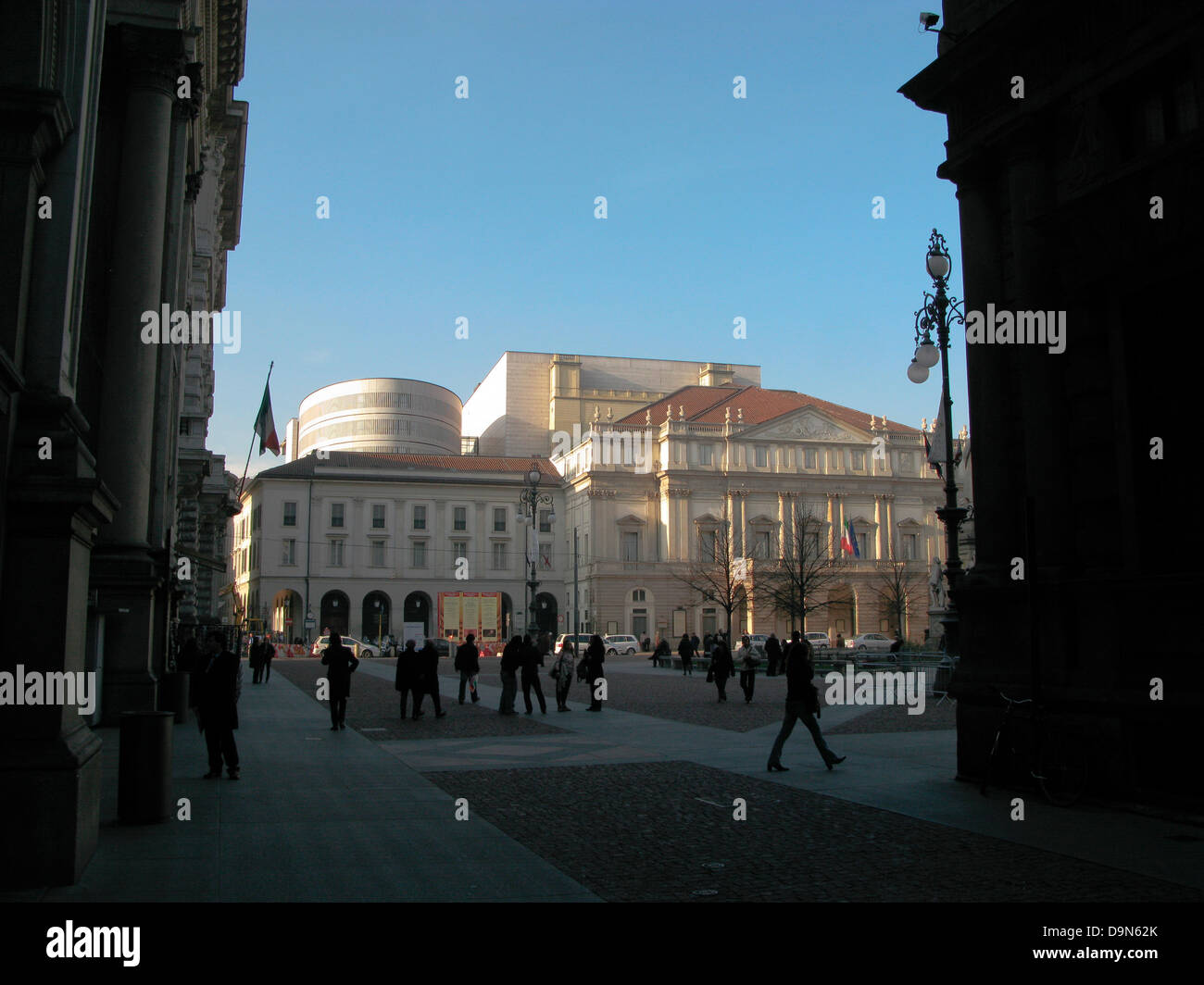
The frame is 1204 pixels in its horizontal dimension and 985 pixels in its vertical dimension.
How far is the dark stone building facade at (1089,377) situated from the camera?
10.5 meters

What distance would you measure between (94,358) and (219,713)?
331 inches

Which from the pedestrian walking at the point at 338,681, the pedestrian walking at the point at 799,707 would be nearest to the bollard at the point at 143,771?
the pedestrian walking at the point at 799,707

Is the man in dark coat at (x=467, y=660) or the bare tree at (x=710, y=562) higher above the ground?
the bare tree at (x=710, y=562)

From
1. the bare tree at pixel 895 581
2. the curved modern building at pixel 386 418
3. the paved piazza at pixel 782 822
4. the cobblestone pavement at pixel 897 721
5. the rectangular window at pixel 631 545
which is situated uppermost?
the curved modern building at pixel 386 418

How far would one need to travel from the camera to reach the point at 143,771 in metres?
9.84

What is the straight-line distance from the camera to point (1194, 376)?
10.8 m

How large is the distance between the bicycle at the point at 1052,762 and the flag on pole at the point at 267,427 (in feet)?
91.2

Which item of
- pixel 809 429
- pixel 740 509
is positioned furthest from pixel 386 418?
pixel 809 429

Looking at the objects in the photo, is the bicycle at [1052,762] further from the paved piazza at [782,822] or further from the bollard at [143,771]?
the bollard at [143,771]

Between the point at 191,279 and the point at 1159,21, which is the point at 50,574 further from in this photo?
the point at 191,279

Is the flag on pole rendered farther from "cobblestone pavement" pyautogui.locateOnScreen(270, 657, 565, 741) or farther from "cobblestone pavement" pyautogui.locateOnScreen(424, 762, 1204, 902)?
"cobblestone pavement" pyautogui.locateOnScreen(424, 762, 1204, 902)

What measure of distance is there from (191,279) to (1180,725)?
33453mm

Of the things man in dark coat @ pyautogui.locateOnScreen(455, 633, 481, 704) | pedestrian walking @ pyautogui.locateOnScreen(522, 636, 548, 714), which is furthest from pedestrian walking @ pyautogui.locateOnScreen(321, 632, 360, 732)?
man in dark coat @ pyautogui.locateOnScreen(455, 633, 481, 704)
